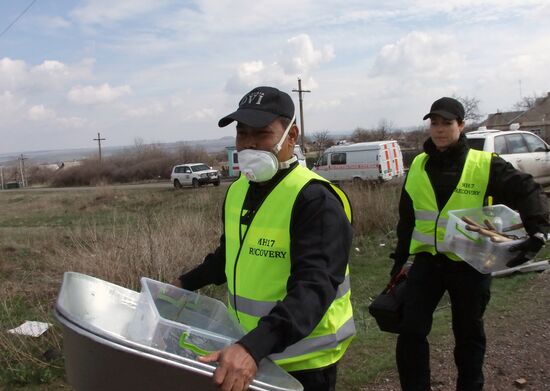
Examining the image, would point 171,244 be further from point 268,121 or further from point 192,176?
point 192,176

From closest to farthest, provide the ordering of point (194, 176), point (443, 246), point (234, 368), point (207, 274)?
point (234, 368)
point (207, 274)
point (443, 246)
point (194, 176)

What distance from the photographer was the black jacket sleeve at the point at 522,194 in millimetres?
3082

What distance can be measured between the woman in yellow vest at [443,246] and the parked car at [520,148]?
9.15 metres

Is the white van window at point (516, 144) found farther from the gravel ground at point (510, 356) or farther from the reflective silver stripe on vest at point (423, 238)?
the reflective silver stripe on vest at point (423, 238)

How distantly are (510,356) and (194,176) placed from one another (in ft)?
96.9

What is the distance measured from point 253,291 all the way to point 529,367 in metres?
2.91

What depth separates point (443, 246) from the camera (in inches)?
129

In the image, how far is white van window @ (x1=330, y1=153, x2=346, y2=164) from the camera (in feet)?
72.5

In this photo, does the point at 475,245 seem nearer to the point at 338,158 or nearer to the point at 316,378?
the point at 316,378

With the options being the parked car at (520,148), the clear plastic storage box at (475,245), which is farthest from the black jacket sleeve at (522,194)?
the parked car at (520,148)

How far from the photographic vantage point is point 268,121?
6.27 feet

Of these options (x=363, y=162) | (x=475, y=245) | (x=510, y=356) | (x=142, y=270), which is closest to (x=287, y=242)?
(x=475, y=245)

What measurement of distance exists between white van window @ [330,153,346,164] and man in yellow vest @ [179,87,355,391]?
2018cm

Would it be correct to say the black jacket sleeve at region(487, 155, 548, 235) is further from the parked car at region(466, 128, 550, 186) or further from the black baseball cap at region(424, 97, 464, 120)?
the parked car at region(466, 128, 550, 186)
